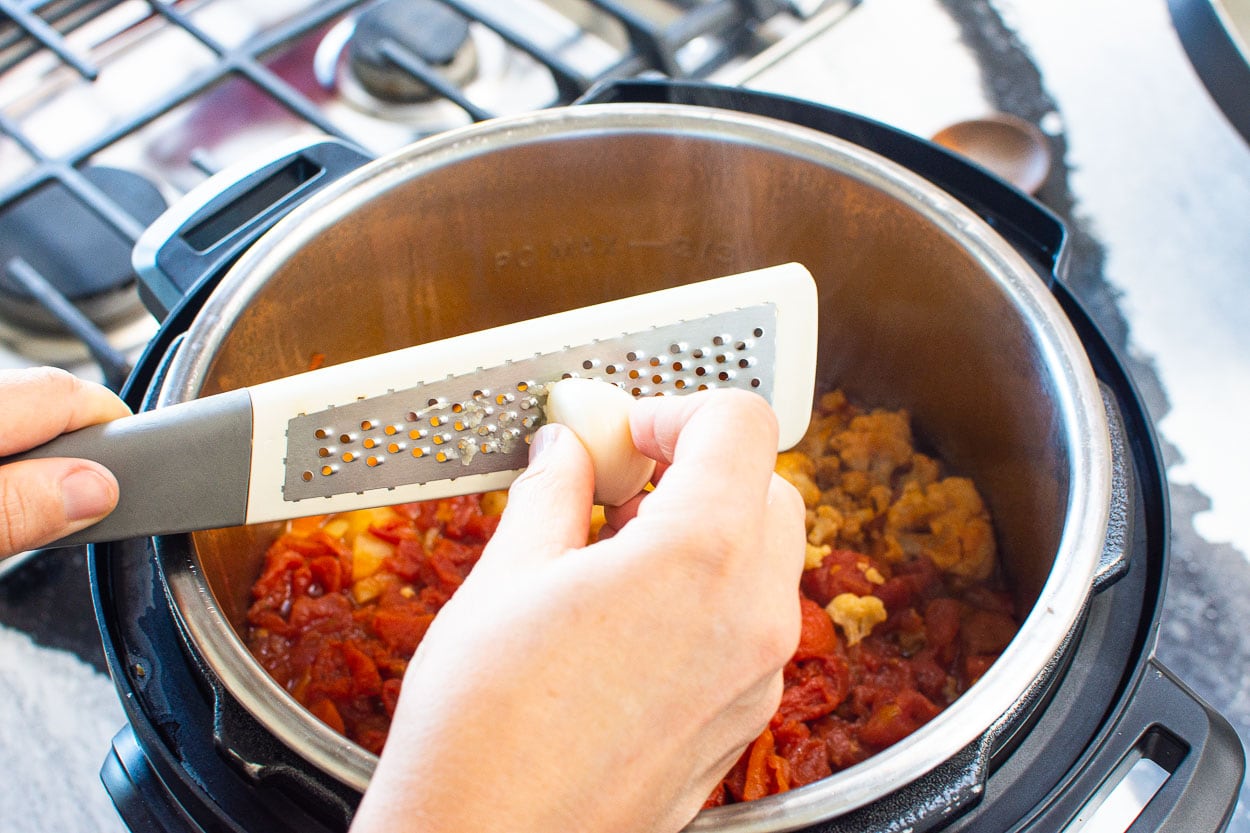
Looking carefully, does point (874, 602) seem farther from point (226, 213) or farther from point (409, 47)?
point (409, 47)

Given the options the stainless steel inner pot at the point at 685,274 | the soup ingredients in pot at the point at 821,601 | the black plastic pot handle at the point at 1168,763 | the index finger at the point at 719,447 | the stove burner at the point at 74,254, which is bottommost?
the soup ingredients in pot at the point at 821,601

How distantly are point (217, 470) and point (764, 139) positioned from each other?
2.53 ft

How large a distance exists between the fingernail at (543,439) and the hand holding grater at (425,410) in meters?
0.06

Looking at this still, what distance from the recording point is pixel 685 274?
141 centimetres

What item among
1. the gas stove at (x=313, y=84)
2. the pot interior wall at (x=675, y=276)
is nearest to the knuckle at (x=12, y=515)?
the pot interior wall at (x=675, y=276)

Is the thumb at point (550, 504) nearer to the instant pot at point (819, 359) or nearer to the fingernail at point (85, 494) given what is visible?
the instant pot at point (819, 359)

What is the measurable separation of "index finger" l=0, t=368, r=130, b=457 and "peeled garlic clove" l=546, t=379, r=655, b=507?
1.37 feet

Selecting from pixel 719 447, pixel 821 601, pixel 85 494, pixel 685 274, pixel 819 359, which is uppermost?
pixel 719 447

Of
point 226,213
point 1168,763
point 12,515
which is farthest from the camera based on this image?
point 226,213

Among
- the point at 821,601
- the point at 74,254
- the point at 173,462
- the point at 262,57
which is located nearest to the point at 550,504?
the point at 173,462

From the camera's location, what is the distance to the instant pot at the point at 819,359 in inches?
32.5

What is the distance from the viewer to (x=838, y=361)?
1.44 metres

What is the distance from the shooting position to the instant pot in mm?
826

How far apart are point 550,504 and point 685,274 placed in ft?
2.34
